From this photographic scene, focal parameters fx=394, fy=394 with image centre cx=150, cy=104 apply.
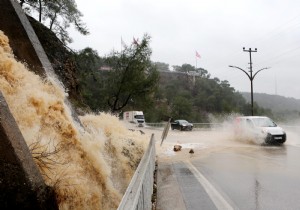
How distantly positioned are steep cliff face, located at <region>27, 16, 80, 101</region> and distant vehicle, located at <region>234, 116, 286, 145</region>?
10.6 m

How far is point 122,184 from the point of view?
34.6 ft

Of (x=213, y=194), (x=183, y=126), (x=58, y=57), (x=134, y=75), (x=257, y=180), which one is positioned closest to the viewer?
(x=213, y=194)

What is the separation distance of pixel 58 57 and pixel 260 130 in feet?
40.1

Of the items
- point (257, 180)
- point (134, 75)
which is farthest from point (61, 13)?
point (257, 180)

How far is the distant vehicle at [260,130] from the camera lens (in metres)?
A: 22.4

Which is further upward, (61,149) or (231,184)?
(61,149)

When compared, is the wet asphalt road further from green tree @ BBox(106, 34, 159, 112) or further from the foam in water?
green tree @ BBox(106, 34, 159, 112)

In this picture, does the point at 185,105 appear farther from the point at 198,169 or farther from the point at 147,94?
the point at 198,169

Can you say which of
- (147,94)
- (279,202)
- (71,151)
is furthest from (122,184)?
(147,94)

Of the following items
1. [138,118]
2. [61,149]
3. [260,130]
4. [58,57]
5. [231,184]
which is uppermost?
[58,57]

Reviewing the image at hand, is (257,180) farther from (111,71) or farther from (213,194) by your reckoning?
(111,71)

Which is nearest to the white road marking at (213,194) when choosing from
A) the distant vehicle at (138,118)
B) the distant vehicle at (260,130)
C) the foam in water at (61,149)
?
the foam in water at (61,149)

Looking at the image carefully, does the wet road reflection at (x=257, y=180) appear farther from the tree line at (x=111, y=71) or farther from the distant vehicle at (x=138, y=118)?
the distant vehicle at (x=138, y=118)

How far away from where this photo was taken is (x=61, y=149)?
820cm
